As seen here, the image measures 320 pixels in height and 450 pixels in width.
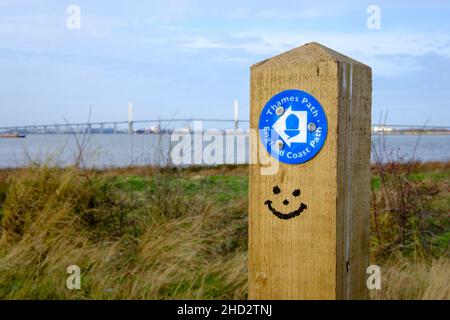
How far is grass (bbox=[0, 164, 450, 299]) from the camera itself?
4180mm

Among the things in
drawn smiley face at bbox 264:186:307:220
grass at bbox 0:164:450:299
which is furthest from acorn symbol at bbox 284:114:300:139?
grass at bbox 0:164:450:299

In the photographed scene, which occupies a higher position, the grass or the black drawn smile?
the black drawn smile

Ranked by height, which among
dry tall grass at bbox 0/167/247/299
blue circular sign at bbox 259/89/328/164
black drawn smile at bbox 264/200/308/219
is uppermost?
blue circular sign at bbox 259/89/328/164

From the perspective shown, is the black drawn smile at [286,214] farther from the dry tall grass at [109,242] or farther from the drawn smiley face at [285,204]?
the dry tall grass at [109,242]

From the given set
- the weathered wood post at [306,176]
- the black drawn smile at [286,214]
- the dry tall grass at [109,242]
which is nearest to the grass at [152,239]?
the dry tall grass at [109,242]

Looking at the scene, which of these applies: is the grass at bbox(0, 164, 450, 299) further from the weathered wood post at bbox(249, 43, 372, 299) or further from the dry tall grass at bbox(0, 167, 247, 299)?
the weathered wood post at bbox(249, 43, 372, 299)

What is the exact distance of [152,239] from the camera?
4938 millimetres

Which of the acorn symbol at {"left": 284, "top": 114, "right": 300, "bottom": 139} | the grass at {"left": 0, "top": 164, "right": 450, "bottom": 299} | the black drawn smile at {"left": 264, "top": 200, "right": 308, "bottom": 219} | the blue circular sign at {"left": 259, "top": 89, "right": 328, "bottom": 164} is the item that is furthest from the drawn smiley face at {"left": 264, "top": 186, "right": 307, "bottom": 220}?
the grass at {"left": 0, "top": 164, "right": 450, "bottom": 299}

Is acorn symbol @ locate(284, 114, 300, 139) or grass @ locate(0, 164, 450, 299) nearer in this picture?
acorn symbol @ locate(284, 114, 300, 139)

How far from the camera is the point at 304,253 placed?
→ 7.36 feet

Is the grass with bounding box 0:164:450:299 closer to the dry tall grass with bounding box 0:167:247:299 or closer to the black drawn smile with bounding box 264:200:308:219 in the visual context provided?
the dry tall grass with bounding box 0:167:247:299

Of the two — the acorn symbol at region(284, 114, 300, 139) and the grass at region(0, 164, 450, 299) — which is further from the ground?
the acorn symbol at region(284, 114, 300, 139)

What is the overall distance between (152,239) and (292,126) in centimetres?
298
